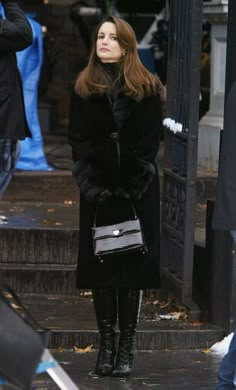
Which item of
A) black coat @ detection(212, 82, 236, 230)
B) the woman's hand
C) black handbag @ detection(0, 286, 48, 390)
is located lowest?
black handbag @ detection(0, 286, 48, 390)

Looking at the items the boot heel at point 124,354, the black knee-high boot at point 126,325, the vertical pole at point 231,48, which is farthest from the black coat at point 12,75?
the boot heel at point 124,354

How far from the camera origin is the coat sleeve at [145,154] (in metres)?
Answer: 6.96

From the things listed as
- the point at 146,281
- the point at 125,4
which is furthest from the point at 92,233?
the point at 125,4

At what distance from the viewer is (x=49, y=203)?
10.8m

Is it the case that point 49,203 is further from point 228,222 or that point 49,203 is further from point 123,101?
point 228,222

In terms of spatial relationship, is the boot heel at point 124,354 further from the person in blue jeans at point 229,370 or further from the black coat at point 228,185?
the black coat at point 228,185

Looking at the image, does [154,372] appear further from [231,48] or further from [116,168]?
[231,48]

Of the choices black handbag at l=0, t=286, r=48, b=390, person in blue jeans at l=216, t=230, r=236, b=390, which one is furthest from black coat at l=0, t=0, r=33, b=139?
black handbag at l=0, t=286, r=48, b=390

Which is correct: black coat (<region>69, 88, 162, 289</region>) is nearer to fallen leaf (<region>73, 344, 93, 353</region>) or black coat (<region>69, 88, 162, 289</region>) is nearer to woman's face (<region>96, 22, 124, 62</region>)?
woman's face (<region>96, 22, 124, 62</region>)

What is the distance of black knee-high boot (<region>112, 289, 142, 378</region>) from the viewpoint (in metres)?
7.13

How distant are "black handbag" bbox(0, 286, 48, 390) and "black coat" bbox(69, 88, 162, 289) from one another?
242 centimetres

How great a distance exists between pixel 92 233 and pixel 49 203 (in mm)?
3850

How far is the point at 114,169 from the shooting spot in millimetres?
6953

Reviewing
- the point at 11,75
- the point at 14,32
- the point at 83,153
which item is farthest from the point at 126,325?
the point at 14,32
